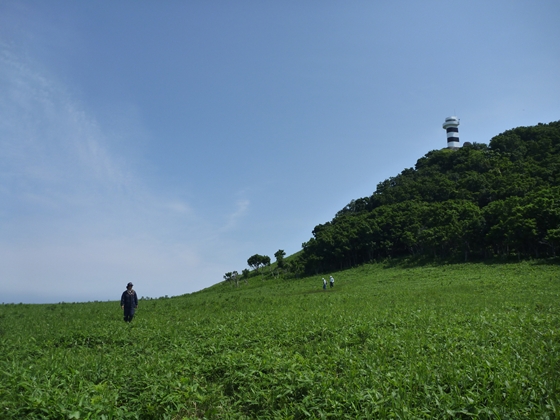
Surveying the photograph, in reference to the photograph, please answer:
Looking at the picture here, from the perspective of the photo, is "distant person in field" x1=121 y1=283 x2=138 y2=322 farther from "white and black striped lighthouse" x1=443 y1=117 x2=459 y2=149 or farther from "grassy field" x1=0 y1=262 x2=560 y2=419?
"white and black striped lighthouse" x1=443 y1=117 x2=459 y2=149

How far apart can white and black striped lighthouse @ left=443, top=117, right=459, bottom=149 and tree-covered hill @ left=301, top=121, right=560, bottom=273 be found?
22648 millimetres

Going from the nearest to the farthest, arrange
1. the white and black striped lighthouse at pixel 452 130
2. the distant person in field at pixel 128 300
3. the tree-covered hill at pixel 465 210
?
the distant person in field at pixel 128 300 < the tree-covered hill at pixel 465 210 < the white and black striped lighthouse at pixel 452 130

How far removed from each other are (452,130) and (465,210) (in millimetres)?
85448

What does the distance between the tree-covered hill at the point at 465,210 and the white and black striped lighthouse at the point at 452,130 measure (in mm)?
22648

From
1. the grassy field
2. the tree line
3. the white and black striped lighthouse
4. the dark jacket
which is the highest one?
the white and black striped lighthouse

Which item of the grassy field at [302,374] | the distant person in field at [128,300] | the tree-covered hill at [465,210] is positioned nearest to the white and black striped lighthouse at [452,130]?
the tree-covered hill at [465,210]

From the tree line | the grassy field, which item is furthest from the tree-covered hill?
the grassy field

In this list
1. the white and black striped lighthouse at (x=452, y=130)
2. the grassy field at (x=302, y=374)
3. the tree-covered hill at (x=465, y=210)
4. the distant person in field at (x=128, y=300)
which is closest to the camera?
the grassy field at (x=302, y=374)

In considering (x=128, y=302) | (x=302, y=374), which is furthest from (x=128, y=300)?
(x=302, y=374)

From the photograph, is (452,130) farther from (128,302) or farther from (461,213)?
(128,302)

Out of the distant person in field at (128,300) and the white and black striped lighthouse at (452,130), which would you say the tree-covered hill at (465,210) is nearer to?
the white and black striped lighthouse at (452,130)

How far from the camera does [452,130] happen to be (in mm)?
133375

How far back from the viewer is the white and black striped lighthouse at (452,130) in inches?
5172

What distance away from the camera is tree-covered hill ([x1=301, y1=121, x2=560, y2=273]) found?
47062mm
